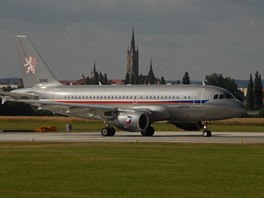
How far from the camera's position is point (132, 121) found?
203 feet

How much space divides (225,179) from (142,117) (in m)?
35.0

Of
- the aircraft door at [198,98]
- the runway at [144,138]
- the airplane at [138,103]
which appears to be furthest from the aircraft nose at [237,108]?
the aircraft door at [198,98]

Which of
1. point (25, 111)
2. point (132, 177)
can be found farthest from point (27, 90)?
point (25, 111)

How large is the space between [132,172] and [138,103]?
3517cm

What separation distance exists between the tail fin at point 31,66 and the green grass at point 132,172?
30.2 m

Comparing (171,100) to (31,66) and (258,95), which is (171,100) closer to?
(31,66)

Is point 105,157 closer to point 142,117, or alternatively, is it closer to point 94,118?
point 142,117

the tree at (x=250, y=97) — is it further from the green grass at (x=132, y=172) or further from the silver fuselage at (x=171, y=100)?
the green grass at (x=132, y=172)

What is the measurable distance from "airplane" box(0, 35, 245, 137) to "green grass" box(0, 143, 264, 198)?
19.2 metres

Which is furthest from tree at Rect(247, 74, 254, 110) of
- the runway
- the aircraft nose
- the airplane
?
the aircraft nose

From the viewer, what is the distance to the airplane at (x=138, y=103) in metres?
62.4

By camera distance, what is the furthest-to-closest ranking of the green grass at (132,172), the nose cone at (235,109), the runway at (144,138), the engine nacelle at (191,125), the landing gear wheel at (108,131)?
the engine nacelle at (191,125) < the landing gear wheel at (108,131) < the nose cone at (235,109) < the runway at (144,138) < the green grass at (132,172)

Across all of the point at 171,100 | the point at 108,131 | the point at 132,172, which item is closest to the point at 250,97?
the point at 171,100

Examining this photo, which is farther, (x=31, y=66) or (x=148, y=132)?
(x=31, y=66)
